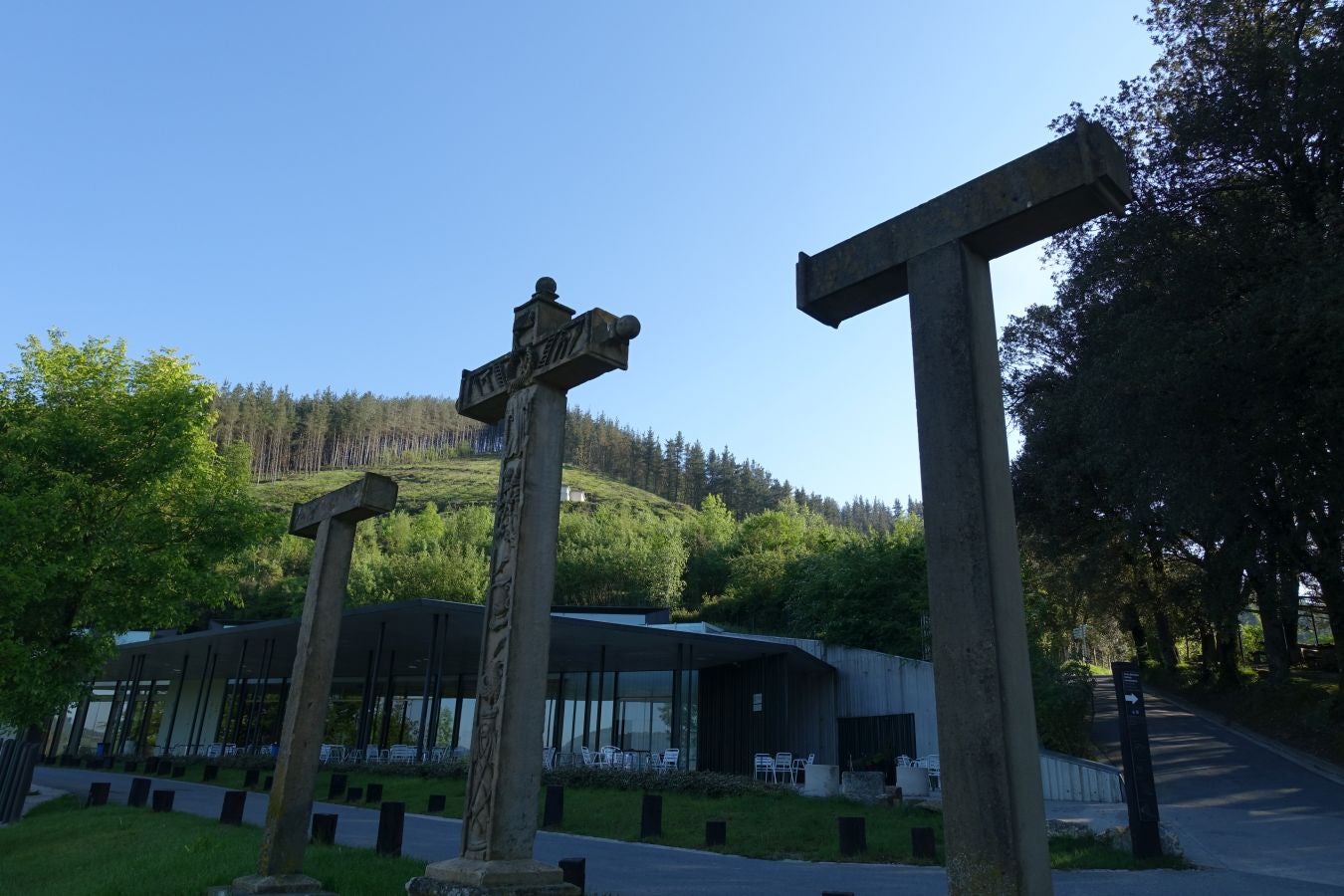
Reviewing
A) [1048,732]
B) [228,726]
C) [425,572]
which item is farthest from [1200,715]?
[425,572]

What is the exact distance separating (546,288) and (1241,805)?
1560 cm

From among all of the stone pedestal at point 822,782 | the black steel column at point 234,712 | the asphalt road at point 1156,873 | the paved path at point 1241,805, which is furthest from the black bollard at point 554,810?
the black steel column at point 234,712

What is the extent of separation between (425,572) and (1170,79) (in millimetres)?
50485

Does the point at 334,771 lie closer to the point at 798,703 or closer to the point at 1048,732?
the point at 798,703

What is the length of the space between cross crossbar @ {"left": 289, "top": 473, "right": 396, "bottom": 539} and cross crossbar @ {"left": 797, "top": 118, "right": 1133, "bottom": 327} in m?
4.96

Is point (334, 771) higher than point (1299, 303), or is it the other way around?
point (1299, 303)

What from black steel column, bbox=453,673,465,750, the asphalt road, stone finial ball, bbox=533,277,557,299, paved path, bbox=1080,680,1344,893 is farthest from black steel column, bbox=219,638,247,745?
stone finial ball, bbox=533,277,557,299

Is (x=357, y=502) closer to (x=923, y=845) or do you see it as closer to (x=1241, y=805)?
(x=923, y=845)

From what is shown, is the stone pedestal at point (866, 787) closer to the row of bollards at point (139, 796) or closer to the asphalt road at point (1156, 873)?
the asphalt road at point (1156, 873)

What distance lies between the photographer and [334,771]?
22609 millimetres

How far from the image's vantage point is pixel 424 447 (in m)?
150

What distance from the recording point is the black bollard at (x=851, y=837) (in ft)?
37.2

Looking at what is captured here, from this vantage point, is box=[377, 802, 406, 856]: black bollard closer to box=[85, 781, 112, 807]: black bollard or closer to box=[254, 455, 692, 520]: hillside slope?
box=[85, 781, 112, 807]: black bollard

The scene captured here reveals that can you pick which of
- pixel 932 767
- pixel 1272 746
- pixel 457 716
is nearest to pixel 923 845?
pixel 932 767
